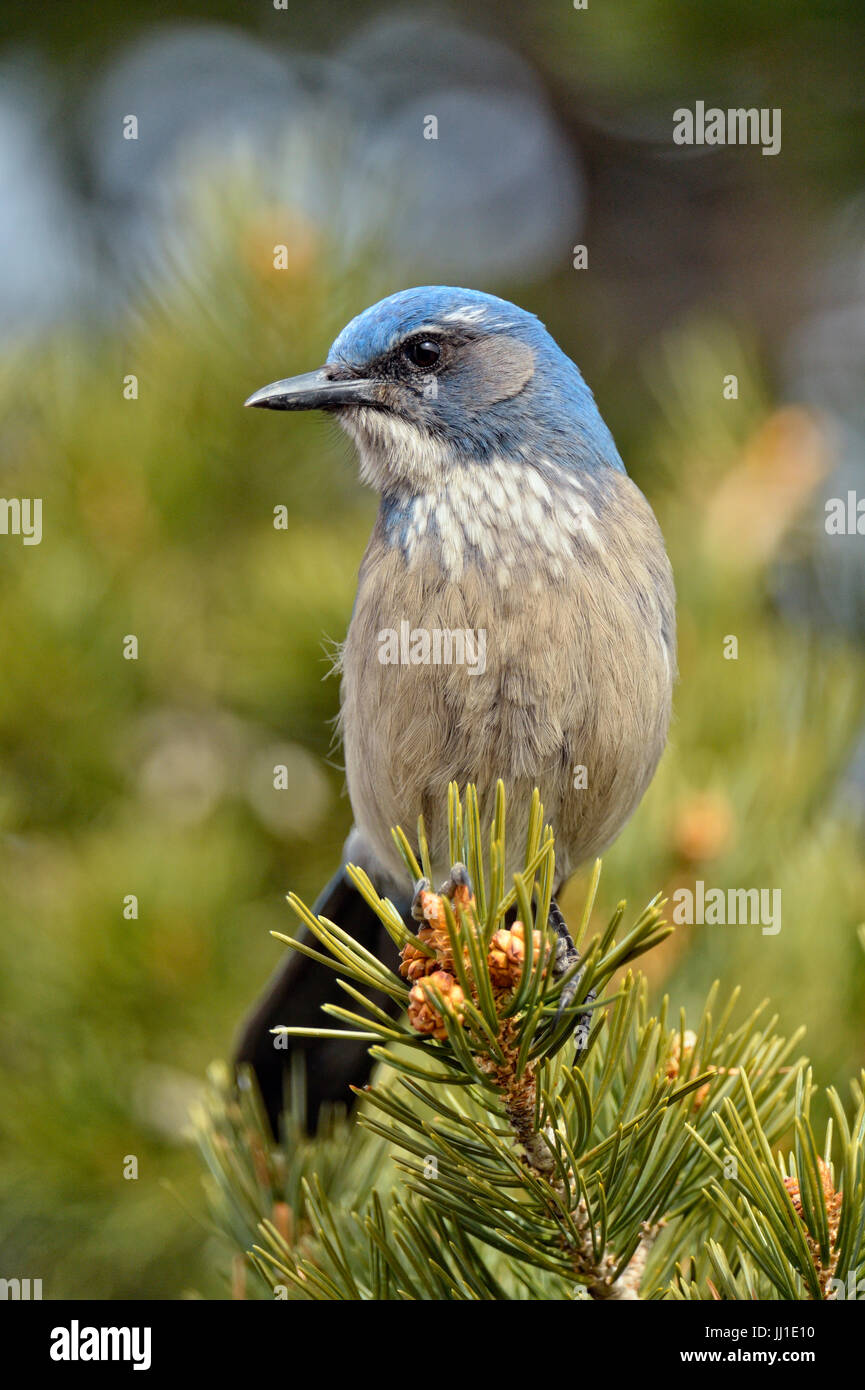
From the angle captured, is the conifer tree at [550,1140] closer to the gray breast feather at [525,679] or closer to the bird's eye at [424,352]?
the gray breast feather at [525,679]

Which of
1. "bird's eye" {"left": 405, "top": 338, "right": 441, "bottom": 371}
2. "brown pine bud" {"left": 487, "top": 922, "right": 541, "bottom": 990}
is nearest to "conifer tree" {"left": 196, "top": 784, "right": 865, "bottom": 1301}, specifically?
"brown pine bud" {"left": 487, "top": 922, "right": 541, "bottom": 990}

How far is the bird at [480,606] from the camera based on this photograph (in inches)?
101

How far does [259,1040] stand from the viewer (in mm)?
2803

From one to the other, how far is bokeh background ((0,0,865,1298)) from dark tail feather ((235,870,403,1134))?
0.20 metres

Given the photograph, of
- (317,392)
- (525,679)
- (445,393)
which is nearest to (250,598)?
(317,392)

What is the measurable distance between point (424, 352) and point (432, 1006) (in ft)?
5.60

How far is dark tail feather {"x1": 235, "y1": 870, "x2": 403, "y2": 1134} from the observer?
110 inches

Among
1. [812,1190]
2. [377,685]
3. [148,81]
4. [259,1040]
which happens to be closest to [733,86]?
[148,81]

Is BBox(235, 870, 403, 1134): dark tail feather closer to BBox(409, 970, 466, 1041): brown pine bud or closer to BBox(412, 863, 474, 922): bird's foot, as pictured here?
BBox(412, 863, 474, 922): bird's foot

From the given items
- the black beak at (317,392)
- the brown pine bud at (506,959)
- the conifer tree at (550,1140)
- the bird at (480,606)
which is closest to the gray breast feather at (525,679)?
the bird at (480,606)

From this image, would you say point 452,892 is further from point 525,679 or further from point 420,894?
point 525,679

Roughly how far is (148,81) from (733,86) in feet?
7.09

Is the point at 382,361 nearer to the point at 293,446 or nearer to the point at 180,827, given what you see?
the point at 293,446

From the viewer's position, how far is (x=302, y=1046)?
2.83 meters
